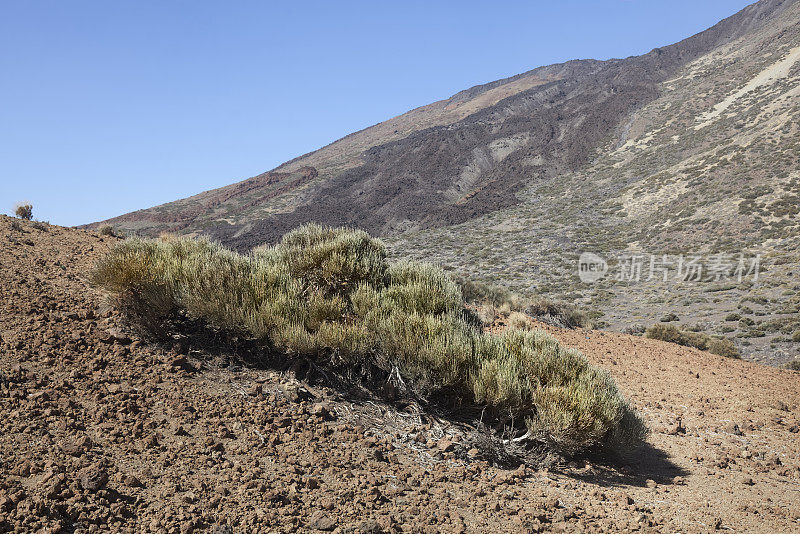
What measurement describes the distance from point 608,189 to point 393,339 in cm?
4115

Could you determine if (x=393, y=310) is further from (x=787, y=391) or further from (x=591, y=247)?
(x=591, y=247)

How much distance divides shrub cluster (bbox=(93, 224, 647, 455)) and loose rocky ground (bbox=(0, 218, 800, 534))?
32 centimetres

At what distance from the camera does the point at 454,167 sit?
63094 millimetres

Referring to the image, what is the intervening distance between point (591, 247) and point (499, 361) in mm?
28898

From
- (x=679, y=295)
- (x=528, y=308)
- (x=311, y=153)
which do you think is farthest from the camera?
(x=311, y=153)

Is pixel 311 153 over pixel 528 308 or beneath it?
over

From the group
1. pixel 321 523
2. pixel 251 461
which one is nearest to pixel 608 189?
pixel 251 461

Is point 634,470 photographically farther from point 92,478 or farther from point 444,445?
point 92,478

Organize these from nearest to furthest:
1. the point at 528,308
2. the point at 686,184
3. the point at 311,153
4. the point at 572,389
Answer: the point at 572,389 < the point at 528,308 < the point at 686,184 < the point at 311,153

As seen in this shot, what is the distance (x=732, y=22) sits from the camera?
71312 mm

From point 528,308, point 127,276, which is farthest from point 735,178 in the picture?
point 127,276

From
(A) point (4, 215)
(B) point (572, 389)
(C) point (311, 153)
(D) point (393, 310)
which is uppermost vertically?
(C) point (311, 153)

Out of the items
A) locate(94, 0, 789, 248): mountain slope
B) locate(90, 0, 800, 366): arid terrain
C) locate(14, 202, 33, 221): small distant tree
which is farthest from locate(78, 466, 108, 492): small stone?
locate(94, 0, 789, 248): mountain slope

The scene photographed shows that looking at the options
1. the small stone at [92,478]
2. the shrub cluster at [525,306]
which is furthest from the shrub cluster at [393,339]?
the shrub cluster at [525,306]
